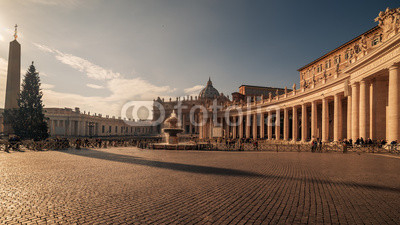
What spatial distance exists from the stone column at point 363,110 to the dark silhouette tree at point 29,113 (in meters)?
44.1

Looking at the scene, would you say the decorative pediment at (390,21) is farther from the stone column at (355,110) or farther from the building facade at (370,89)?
the stone column at (355,110)

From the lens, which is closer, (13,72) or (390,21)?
(390,21)

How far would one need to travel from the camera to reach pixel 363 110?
76.5 feet

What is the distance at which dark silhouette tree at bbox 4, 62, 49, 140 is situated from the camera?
33156mm

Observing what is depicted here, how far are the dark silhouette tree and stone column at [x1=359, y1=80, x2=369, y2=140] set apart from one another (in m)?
44.1

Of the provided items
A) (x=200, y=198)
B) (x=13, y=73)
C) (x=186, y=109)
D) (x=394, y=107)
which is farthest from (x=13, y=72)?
(x=186, y=109)

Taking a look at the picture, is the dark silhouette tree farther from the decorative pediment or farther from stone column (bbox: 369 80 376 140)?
the decorative pediment

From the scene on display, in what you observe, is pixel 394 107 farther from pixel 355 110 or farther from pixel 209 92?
→ pixel 209 92

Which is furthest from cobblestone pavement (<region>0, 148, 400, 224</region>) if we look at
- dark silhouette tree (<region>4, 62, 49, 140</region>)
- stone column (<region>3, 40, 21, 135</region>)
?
dark silhouette tree (<region>4, 62, 49, 140</region>)

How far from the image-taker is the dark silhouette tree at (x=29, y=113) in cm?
3316

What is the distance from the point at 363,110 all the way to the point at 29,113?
46415 millimetres

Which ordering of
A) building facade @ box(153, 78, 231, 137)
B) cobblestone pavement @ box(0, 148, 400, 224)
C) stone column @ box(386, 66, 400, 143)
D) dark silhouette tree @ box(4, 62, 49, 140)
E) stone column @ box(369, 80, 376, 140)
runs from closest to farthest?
cobblestone pavement @ box(0, 148, 400, 224), stone column @ box(386, 66, 400, 143), stone column @ box(369, 80, 376, 140), dark silhouette tree @ box(4, 62, 49, 140), building facade @ box(153, 78, 231, 137)

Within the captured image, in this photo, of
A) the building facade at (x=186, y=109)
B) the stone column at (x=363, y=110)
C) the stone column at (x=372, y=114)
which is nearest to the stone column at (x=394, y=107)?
the stone column at (x=363, y=110)

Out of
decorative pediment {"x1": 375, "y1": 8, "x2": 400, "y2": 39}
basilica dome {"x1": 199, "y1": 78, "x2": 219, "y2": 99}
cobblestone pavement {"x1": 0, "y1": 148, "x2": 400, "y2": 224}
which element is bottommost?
cobblestone pavement {"x1": 0, "y1": 148, "x2": 400, "y2": 224}
